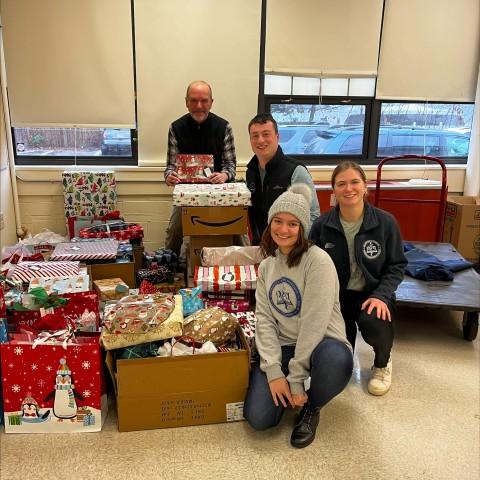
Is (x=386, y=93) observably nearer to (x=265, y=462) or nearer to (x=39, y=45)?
(x=39, y=45)

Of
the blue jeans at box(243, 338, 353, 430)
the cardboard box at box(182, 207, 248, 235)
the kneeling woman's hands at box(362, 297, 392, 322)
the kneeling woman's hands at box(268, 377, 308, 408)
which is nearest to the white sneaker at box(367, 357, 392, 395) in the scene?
the kneeling woman's hands at box(362, 297, 392, 322)

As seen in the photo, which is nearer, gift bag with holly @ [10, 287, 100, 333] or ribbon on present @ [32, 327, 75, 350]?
ribbon on present @ [32, 327, 75, 350]

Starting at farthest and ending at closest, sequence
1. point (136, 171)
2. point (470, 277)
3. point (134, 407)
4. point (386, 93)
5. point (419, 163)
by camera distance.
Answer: point (419, 163), point (386, 93), point (136, 171), point (470, 277), point (134, 407)

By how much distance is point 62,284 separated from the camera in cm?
227

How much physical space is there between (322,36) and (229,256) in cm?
213

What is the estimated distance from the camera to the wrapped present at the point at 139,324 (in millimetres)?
1827

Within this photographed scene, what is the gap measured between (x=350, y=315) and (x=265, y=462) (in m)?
0.80

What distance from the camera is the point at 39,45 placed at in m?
3.44

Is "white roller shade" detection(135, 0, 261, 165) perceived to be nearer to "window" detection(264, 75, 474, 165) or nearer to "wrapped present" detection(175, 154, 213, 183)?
"window" detection(264, 75, 474, 165)

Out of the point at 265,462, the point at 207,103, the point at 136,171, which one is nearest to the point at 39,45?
the point at 136,171

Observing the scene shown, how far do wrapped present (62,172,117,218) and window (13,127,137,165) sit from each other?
0.36 metres

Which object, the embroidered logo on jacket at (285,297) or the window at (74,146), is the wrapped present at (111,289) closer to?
the embroidered logo on jacket at (285,297)

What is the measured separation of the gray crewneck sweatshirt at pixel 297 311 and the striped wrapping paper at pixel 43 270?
1128 millimetres

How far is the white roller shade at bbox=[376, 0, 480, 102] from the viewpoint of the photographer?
3.83 meters
